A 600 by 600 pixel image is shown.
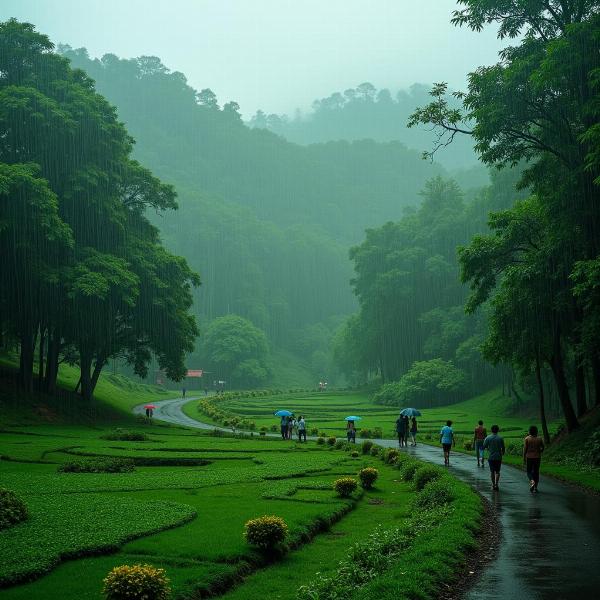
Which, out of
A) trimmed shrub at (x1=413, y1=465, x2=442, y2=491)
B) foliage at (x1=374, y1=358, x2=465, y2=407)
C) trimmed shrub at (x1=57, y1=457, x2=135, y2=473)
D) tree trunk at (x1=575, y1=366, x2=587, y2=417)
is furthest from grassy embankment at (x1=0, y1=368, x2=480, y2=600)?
foliage at (x1=374, y1=358, x2=465, y2=407)

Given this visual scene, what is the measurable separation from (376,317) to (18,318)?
56.0 metres

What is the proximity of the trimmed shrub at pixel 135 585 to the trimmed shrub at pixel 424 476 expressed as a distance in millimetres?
12153

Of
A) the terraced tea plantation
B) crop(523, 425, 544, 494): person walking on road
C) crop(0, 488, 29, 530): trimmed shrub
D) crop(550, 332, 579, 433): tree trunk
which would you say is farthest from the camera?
crop(550, 332, 579, 433): tree trunk

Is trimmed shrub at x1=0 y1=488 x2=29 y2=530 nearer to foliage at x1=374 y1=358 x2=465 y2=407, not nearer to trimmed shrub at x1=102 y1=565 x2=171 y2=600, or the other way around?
trimmed shrub at x1=102 y1=565 x2=171 y2=600

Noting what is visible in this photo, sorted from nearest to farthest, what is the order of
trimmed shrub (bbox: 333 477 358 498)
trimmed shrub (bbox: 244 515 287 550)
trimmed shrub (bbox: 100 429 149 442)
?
trimmed shrub (bbox: 244 515 287 550), trimmed shrub (bbox: 333 477 358 498), trimmed shrub (bbox: 100 429 149 442)


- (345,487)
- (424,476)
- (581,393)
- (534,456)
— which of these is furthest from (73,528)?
(581,393)

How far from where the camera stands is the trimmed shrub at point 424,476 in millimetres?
19031

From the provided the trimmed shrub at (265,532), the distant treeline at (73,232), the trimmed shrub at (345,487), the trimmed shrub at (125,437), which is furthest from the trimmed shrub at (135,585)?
the distant treeline at (73,232)

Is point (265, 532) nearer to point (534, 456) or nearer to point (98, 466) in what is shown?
point (534, 456)

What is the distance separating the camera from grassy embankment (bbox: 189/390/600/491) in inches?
901

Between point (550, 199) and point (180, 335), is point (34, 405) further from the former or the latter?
point (550, 199)

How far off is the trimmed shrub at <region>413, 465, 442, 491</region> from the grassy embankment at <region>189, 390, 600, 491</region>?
421cm

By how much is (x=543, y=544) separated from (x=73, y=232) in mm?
37101

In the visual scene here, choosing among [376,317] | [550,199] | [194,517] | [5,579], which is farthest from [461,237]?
[5,579]
